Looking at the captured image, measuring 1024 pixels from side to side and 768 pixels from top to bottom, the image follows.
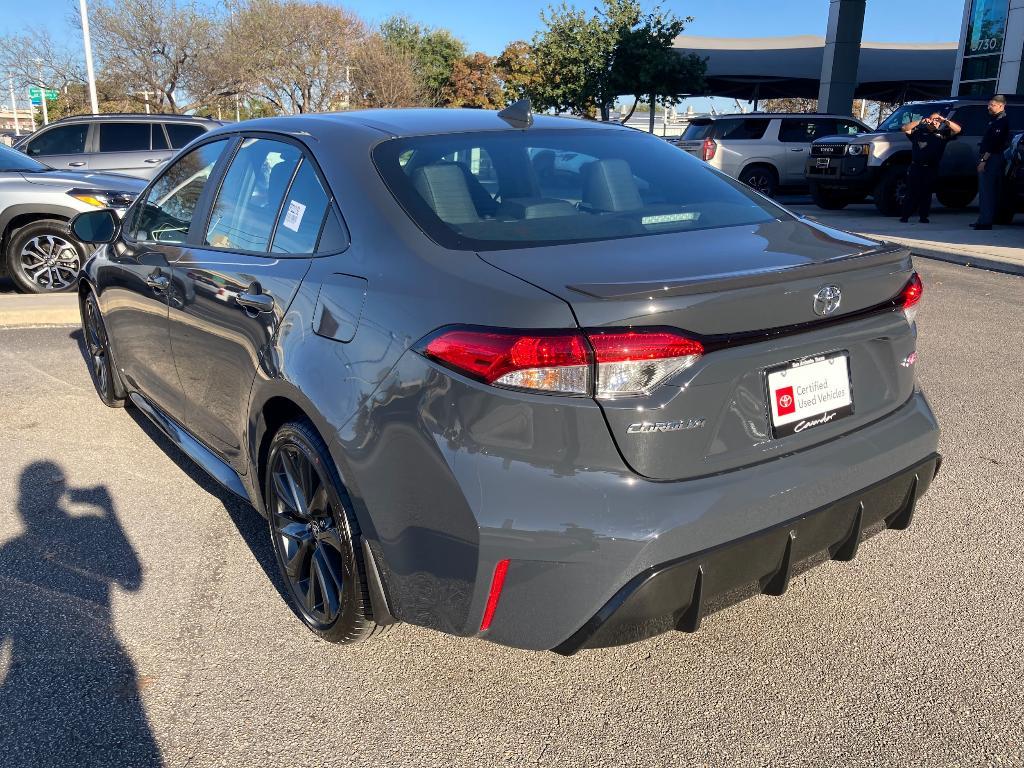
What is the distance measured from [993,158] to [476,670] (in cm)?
1186

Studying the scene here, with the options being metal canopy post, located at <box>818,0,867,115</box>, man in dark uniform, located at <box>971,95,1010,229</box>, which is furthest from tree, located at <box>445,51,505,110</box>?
man in dark uniform, located at <box>971,95,1010,229</box>

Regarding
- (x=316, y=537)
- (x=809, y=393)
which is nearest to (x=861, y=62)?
(x=809, y=393)

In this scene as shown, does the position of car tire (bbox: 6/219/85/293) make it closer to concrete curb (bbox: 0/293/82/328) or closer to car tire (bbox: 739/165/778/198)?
concrete curb (bbox: 0/293/82/328)

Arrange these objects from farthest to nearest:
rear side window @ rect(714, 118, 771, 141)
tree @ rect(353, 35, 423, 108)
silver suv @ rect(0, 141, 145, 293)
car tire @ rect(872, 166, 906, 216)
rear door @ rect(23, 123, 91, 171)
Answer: tree @ rect(353, 35, 423, 108) < rear side window @ rect(714, 118, 771, 141) < car tire @ rect(872, 166, 906, 216) < rear door @ rect(23, 123, 91, 171) < silver suv @ rect(0, 141, 145, 293)

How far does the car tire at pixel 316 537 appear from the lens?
8.61ft

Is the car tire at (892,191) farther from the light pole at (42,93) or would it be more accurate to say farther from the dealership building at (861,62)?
the light pole at (42,93)

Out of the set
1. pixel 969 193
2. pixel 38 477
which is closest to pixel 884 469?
pixel 38 477

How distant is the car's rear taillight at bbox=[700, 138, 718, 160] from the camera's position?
17359 mm

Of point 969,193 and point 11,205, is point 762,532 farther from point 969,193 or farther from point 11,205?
point 969,193

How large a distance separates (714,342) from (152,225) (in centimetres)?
298

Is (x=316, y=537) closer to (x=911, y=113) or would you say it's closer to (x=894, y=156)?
(x=894, y=156)

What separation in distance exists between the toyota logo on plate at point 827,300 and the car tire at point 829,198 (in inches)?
564

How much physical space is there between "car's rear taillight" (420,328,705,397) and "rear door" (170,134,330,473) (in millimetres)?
916

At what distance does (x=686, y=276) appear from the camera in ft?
7.43
